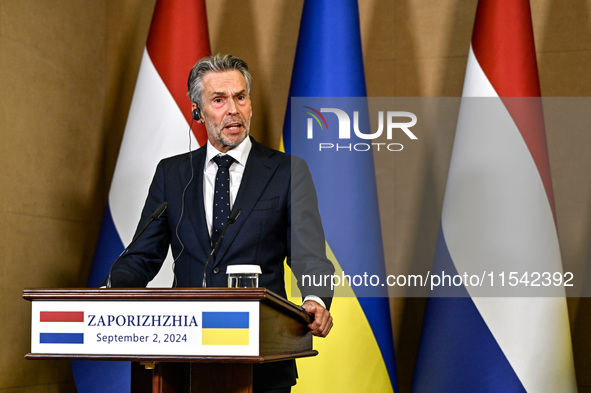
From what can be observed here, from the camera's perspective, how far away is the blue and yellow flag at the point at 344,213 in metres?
3.01

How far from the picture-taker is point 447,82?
361 cm

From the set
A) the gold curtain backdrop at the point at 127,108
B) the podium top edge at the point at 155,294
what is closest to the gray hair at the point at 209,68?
the podium top edge at the point at 155,294

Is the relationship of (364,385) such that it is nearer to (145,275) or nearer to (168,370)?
(145,275)

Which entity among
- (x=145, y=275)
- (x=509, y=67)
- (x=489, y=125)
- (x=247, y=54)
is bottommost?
(x=145, y=275)

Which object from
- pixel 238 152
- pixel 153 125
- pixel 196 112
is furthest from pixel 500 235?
pixel 153 125

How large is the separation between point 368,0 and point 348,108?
2.71 feet

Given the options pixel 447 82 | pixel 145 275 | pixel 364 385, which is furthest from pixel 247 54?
pixel 145 275

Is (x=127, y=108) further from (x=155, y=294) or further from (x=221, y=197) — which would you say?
(x=155, y=294)

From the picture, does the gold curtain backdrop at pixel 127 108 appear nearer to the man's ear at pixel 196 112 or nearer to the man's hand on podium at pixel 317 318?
the man's ear at pixel 196 112

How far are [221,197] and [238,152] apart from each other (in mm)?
182

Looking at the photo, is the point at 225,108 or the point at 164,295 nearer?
the point at 164,295

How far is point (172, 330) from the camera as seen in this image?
1.42 meters

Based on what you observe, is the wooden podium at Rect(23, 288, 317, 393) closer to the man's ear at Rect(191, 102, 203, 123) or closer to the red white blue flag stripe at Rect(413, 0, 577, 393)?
the man's ear at Rect(191, 102, 203, 123)

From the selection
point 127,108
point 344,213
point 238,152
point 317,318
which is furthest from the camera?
point 127,108
